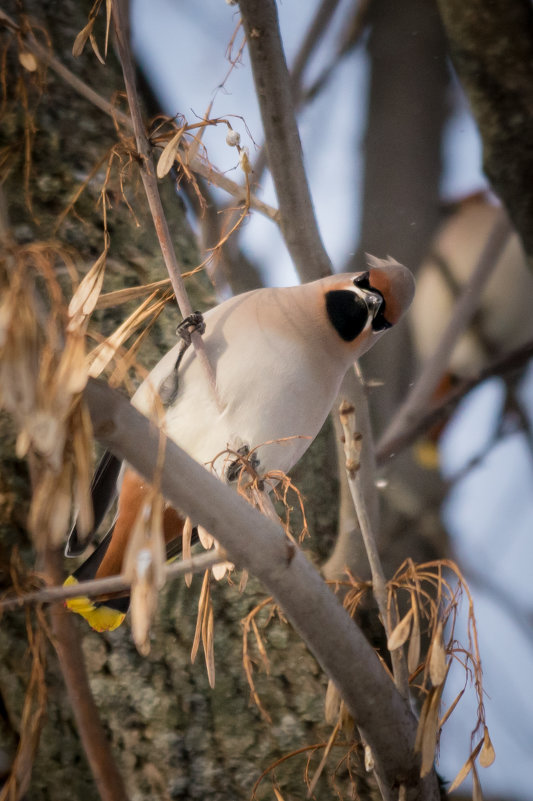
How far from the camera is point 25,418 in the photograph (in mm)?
505

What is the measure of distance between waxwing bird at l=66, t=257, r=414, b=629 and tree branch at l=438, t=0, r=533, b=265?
1.34 ft

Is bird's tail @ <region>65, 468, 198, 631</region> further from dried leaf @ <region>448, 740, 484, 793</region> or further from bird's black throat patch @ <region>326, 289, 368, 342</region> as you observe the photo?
dried leaf @ <region>448, 740, 484, 793</region>

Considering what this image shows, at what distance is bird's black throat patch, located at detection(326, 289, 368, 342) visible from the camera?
1150mm

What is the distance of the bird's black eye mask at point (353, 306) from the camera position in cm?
115

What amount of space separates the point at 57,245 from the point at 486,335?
1050mm

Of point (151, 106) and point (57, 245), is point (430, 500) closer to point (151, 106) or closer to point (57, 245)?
point (151, 106)

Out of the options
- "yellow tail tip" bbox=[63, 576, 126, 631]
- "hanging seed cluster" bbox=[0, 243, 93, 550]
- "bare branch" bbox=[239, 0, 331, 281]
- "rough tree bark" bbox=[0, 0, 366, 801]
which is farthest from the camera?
"rough tree bark" bbox=[0, 0, 366, 801]

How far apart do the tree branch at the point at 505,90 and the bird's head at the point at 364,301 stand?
0.39 metres

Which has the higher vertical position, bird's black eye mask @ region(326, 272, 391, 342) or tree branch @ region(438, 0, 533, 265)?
tree branch @ region(438, 0, 533, 265)

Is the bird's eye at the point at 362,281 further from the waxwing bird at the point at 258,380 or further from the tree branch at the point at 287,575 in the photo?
the tree branch at the point at 287,575

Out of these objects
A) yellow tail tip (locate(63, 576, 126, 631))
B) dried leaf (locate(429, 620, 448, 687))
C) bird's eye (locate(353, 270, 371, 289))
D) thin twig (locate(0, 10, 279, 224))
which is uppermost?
thin twig (locate(0, 10, 279, 224))

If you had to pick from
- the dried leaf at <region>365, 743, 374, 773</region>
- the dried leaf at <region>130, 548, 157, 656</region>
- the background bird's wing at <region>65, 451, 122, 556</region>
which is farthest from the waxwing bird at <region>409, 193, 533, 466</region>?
the dried leaf at <region>130, 548, 157, 656</region>

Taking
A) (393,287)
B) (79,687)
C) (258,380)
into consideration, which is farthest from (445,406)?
(79,687)

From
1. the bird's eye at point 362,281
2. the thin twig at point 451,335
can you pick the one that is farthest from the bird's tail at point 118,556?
the thin twig at point 451,335
